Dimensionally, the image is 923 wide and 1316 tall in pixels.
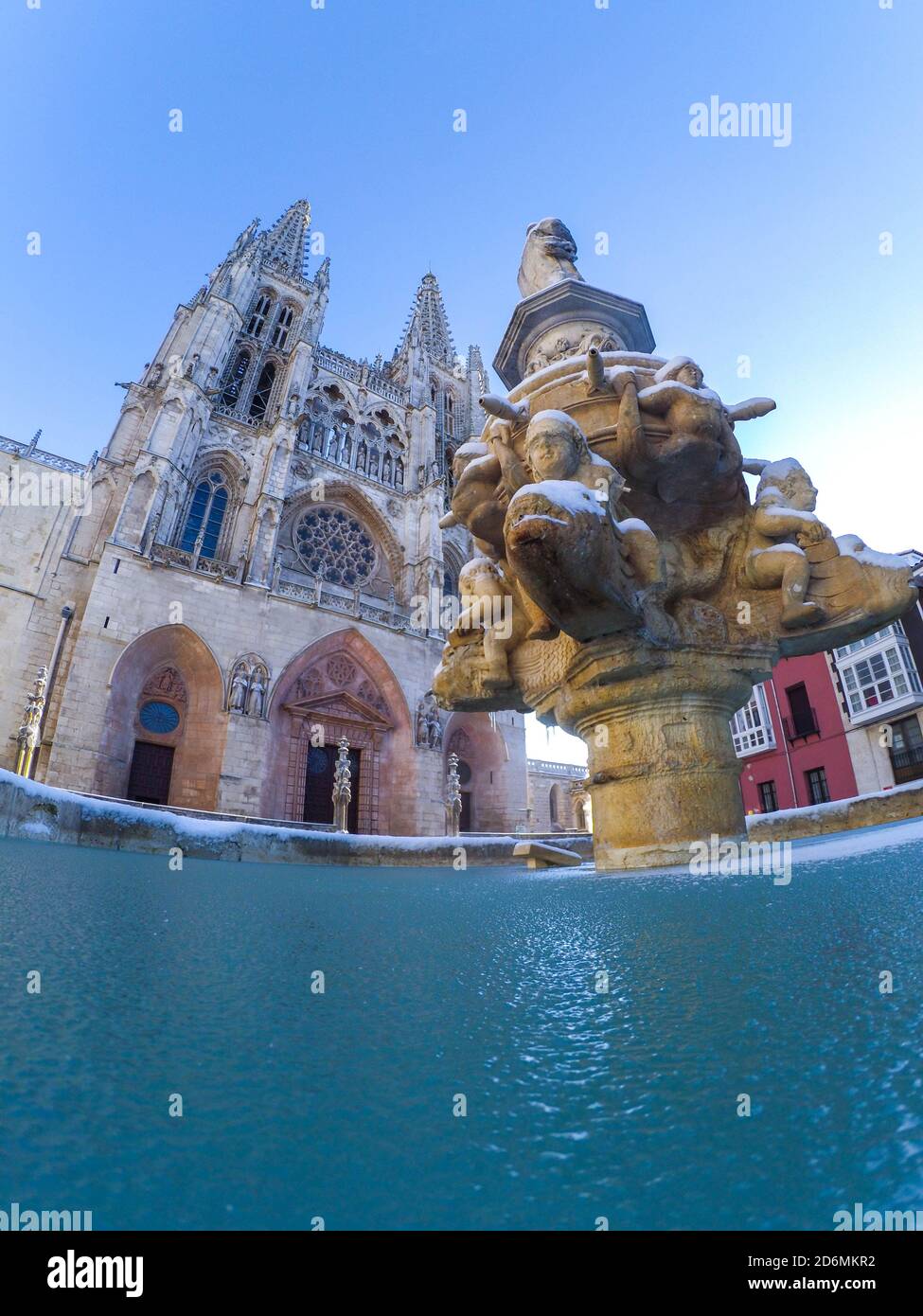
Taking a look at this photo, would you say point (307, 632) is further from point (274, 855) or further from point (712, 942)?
point (712, 942)

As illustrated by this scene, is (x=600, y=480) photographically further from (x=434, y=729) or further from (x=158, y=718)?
(x=434, y=729)

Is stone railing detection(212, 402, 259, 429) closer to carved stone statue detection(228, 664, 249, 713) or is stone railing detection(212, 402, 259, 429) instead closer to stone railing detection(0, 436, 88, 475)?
stone railing detection(0, 436, 88, 475)

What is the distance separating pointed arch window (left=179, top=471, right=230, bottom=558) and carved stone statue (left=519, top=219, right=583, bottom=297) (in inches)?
580

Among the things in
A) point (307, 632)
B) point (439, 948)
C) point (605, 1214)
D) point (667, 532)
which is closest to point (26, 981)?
point (439, 948)

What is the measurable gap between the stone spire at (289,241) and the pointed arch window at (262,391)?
17.2ft

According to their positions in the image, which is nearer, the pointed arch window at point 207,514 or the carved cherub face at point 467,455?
the carved cherub face at point 467,455

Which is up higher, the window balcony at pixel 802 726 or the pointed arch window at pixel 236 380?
the pointed arch window at pixel 236 380

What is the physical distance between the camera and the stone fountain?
349cm

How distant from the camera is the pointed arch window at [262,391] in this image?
23.1 metres

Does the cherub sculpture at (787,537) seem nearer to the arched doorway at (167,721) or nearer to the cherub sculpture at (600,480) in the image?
the cherub sculpture at (600,480)

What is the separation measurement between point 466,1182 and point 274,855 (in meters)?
6.38

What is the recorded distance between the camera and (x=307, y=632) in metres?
18.0

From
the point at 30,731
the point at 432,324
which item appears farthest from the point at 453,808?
the point at 432,324

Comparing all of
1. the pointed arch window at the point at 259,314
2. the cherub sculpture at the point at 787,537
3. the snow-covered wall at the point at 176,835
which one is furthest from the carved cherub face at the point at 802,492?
the pointed arch window at the point at 259,314
